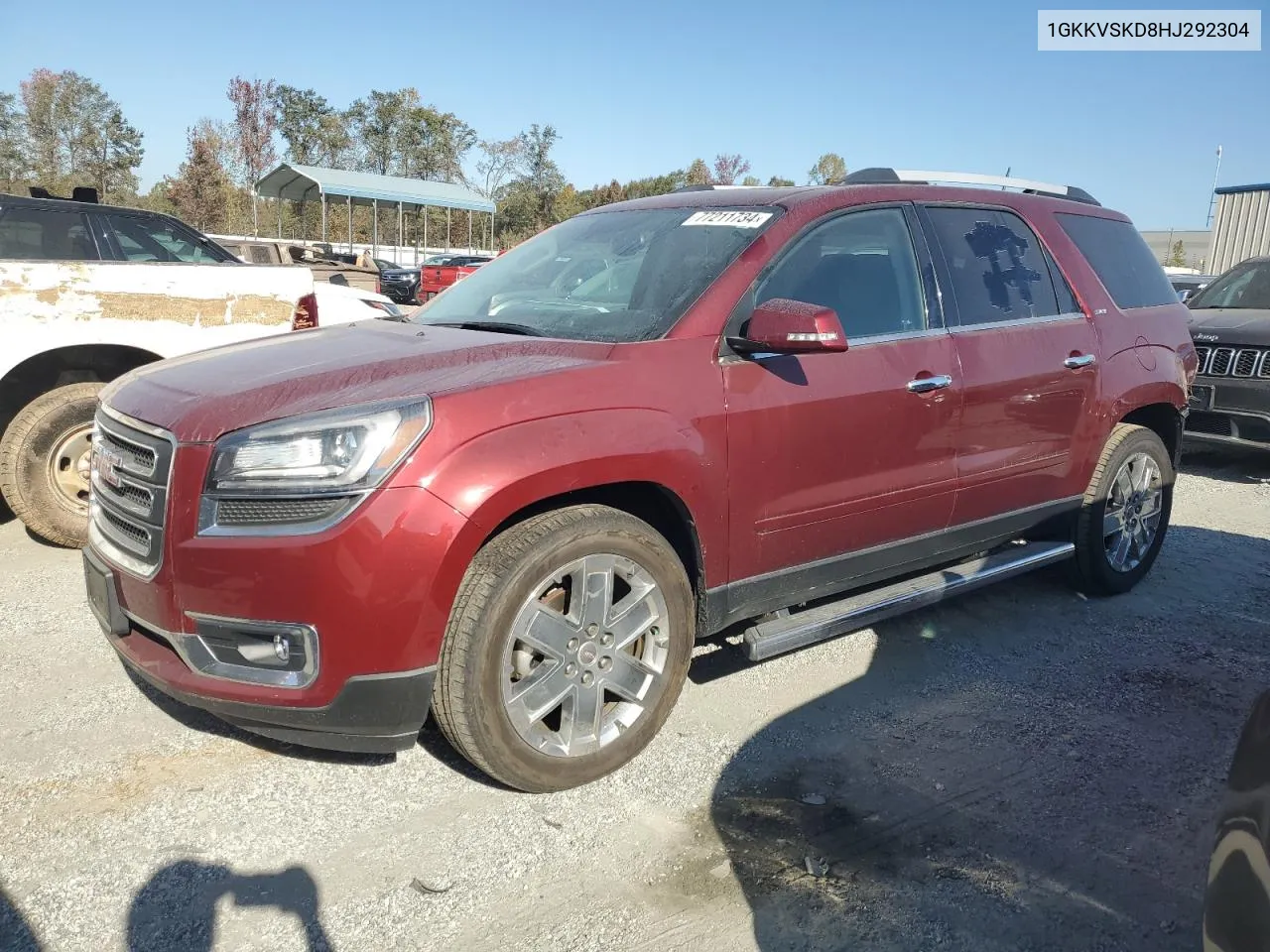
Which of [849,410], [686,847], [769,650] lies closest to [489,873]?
[686,847]

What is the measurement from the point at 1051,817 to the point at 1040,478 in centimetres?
183

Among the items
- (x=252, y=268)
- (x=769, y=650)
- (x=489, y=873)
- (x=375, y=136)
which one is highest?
(x=375, y=136)

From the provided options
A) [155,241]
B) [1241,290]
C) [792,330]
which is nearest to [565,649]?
[792,330]

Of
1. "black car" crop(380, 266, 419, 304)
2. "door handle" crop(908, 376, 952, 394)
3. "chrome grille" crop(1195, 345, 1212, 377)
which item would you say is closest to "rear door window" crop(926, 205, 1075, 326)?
"door handle" crop(908, 376, 952, 394)

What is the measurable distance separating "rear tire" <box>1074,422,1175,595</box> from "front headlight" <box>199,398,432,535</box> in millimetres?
3517

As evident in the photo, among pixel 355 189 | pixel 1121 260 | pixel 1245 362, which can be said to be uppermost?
pixel 355 189

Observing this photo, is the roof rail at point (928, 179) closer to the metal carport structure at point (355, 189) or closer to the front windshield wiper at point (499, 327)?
the front windshield wiper at point (499, 327)

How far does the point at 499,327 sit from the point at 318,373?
0.81 m

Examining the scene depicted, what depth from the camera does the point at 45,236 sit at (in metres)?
5.50

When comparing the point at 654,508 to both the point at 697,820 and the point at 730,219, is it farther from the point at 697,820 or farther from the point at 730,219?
the point at 730,219

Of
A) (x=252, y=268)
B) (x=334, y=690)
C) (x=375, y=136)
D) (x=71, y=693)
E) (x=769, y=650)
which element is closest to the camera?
(x=334, y=690)

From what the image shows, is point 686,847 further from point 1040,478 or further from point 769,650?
point 1040,478

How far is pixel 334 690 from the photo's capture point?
8.31 ft

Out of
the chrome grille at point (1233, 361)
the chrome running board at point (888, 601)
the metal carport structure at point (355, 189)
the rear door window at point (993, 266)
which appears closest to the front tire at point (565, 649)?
the chrome running board at point (888, 601)
